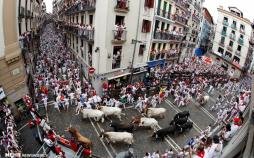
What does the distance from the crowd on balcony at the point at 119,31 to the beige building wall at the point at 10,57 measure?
29.7ft

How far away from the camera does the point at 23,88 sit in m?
18.6

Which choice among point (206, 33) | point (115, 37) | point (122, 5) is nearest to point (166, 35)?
point (122, 5)

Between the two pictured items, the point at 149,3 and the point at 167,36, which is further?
the point at 167,36

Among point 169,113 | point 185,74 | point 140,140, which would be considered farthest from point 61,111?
point 185,74

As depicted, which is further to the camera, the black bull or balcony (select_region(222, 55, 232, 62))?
balcony (select_region(222, 55, 232, 62))

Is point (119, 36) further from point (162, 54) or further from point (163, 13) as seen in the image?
point (162, 54)

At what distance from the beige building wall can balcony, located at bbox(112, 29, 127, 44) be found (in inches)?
351

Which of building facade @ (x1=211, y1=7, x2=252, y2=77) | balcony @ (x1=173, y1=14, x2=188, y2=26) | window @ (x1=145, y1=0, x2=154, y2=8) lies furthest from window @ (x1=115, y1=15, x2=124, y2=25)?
building facade @ (x1=211, y1=7, x2=252, y2=77)

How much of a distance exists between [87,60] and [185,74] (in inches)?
644

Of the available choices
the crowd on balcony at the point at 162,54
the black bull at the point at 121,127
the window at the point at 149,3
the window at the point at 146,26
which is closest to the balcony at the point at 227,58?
the crowd on balcony at the point at 162,54

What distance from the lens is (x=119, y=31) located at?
2219 centimetres

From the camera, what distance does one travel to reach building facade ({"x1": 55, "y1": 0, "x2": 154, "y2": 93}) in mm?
21531

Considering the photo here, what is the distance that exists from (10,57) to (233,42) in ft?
167

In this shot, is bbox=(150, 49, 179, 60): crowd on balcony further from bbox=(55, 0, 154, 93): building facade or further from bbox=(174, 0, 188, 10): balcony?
bbox=(174, 0, 188, 10): balcony
